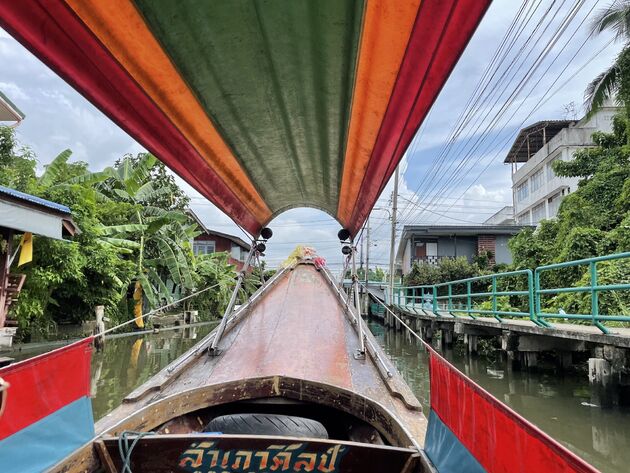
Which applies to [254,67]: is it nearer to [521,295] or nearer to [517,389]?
[517,389]

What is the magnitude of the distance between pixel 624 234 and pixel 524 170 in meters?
21.7

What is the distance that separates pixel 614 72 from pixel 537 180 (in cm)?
1573

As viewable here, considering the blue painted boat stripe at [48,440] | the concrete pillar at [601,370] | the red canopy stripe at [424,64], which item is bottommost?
the concrete pillar at [601,370]

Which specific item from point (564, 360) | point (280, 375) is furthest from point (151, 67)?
point (564, 360)

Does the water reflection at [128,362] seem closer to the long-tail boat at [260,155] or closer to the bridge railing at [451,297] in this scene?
the long-tail boat at [260,155]

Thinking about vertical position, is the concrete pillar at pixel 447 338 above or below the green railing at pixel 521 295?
below

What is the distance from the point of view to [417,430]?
2570 millimetres

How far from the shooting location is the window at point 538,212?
90.7 feet

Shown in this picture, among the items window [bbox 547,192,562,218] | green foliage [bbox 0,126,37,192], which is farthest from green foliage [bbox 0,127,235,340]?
window [bbox 547,192,562,218]

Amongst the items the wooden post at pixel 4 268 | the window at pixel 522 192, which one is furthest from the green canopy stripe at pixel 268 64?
the window at pixel 522 192

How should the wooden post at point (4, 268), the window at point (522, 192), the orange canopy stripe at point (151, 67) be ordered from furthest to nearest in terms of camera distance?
1. the window at point (522, 192)
2. the wooden post at point (4, 268)
3. the orange canopy stripe at point (151, 67)

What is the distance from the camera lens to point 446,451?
2.00 m

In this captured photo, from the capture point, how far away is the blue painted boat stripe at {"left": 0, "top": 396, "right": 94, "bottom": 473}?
6.32 ft

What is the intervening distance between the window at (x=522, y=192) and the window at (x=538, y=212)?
1328 mm
